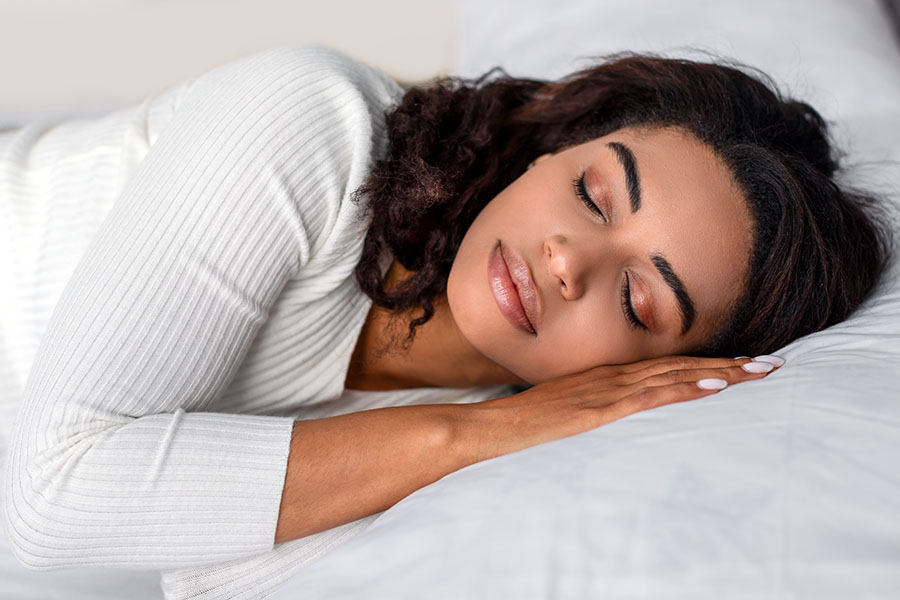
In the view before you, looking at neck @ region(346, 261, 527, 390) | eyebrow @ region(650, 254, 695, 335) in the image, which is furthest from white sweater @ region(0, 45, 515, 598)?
eyebrow @ region(650, 254, 695, 335)

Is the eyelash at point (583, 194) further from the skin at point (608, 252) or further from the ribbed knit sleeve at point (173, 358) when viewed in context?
the ribbed knit sleeve at point (173, 358)

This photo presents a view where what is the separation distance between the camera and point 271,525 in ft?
3.31

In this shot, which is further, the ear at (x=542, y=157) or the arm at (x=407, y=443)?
the ear at (x=542, y=157)

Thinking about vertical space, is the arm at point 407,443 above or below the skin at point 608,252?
below

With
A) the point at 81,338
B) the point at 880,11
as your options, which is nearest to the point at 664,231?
the point at 81,338

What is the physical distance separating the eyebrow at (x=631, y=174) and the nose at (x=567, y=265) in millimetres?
113

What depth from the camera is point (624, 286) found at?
1.10 m

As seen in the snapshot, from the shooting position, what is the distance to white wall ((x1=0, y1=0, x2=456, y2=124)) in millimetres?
1929

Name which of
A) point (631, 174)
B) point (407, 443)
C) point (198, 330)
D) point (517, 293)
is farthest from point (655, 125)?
point (198, 330)

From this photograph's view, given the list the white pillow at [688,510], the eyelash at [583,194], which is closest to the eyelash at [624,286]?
the eyelash at [583,194]

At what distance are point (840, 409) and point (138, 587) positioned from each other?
3.65ft

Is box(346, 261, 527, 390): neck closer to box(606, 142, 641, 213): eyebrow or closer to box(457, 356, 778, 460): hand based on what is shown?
box(457, 356, 778, 460): hand

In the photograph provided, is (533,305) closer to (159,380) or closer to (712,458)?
(712,458)

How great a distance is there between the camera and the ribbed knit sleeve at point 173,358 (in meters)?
0.99
